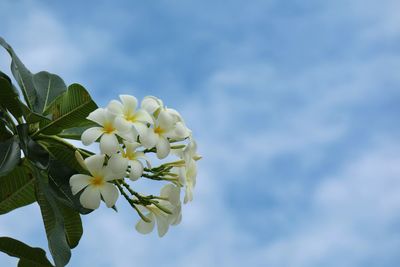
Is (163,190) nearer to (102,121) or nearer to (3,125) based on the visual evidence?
(102,121)

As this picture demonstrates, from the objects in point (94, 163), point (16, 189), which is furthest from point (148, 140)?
point (16, 189)

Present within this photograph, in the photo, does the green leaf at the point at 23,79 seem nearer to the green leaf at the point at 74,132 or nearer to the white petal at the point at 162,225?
the green leaf at the point at 74,132

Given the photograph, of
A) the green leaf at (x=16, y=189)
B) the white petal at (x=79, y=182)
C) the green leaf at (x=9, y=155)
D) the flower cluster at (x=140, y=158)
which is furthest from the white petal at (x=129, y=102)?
the green leaf at (x=16, y=189)

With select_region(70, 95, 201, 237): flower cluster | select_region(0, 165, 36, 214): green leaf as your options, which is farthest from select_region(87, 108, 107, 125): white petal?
select_region(0, 165, 36, 214): green leaf

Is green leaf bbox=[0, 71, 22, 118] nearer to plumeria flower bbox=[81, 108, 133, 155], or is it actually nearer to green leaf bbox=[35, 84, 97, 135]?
green leaf bbox=[35, 84, 97, 135]

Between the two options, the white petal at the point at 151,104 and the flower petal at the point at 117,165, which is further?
the white petal at the point at 151,104

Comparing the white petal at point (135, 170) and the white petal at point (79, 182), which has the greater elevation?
the white petal at point (135, 170)

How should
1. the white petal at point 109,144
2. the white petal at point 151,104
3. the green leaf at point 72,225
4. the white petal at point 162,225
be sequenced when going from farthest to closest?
the green leaf at point 72,225
the white petal at point 162,225
the white petal at point 151,104
the white petal at point 109,144
